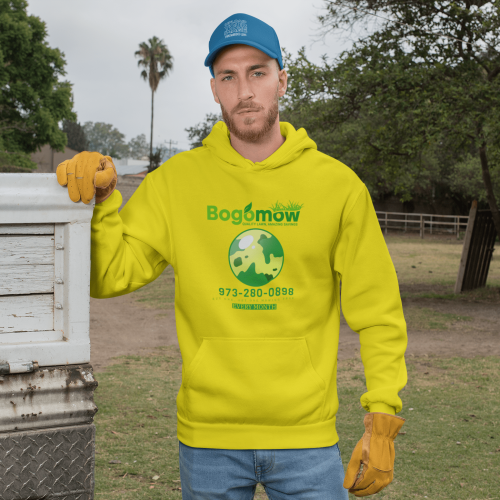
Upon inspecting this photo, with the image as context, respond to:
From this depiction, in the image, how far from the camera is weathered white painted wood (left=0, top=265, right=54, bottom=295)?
1.95 metres

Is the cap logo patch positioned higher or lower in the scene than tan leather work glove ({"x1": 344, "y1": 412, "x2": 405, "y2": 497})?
higher

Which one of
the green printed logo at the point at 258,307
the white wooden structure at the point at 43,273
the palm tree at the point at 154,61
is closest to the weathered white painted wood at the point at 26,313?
the white wooden structure at the point at 43,273

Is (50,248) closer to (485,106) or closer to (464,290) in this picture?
(485,106)

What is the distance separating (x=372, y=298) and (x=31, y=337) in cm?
115

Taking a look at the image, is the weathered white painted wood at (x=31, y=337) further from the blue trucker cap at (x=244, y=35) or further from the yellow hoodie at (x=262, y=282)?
the blue trucker cap at (x=244, y=35)

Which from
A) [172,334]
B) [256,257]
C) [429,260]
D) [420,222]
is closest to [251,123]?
[256,257]

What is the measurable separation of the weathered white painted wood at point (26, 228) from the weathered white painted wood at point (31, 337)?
319 millimetres

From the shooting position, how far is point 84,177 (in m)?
1.92

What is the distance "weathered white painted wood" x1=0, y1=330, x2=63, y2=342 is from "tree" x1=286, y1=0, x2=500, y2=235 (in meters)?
8.79

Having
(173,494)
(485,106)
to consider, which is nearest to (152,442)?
(173,494)

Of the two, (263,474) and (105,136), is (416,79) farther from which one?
(105,136)

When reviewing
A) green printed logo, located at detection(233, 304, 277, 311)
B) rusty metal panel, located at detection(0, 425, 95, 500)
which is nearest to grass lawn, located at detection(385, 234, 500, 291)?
green printed logo, located at detection(233, 304, 277, 311)

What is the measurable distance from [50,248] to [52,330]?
266 millimetres

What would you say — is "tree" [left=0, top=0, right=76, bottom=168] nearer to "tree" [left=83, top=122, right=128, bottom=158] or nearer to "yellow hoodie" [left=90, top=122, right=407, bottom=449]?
"yellow hoodie" [left=90, top=122, right=407, bottom=449]
